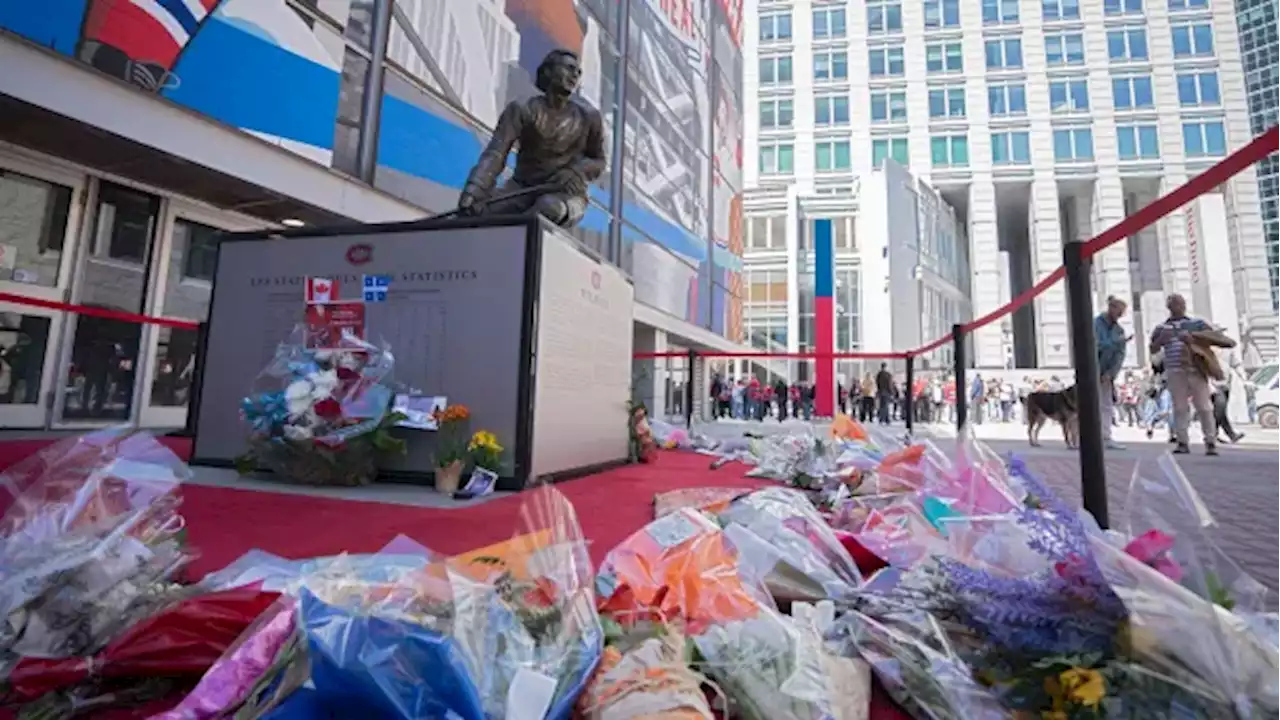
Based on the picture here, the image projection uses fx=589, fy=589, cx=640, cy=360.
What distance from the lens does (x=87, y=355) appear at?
5461 mm

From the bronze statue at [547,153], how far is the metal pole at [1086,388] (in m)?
3.01

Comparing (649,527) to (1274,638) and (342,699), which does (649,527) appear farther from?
(1274,638)

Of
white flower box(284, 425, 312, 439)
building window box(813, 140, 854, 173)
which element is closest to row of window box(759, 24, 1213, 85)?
building window box(813, 140, 854, 173)

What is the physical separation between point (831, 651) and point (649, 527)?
614 mm

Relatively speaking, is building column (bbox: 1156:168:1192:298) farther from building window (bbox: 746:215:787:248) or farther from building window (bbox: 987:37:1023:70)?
building window (bbox: 746:215:787:248)

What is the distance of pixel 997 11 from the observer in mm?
29109

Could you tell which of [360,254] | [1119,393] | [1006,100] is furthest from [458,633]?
[1006,100]

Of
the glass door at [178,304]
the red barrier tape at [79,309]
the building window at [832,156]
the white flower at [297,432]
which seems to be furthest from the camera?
the building window at [832,156]

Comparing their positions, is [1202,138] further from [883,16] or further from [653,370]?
[653,370]

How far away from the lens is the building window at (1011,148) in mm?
28094

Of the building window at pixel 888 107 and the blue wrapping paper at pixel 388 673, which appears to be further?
the building window at pixel 888 107

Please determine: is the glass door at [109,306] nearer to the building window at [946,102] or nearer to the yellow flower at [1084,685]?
the yellow flower at [1084,685]

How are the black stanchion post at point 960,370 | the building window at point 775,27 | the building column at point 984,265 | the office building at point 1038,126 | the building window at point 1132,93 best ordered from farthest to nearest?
the building window at point 775,27
the building window at point 1132,93
the office building at point 1038,126
the building column at point 984,265
the black stanchion post at point 960,370

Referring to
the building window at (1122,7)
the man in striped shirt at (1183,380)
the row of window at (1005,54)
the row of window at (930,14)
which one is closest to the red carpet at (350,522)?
the man in striped shirt at (1183,380)
